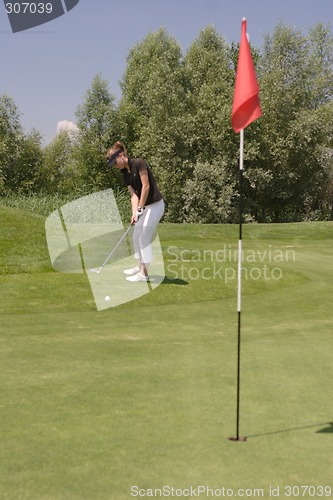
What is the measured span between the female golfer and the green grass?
69 cm

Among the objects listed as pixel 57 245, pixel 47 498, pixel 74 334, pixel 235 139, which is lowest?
pixel 235 139

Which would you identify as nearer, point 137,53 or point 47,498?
point 47,498

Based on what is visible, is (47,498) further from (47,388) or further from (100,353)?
(100,353)

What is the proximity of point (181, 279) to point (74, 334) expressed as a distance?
13.7ft

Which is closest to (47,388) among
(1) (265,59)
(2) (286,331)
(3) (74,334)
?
(3) (74,334)

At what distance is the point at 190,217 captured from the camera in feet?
138

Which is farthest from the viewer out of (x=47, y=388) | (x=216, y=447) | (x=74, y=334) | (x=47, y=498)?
(x=74, y=334)

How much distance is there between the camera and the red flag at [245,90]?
14.6 ft

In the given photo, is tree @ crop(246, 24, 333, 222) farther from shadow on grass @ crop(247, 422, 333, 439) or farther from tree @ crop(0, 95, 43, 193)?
shadow on grass @ crop(247, 422, 333, 439)

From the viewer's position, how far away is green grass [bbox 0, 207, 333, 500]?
11.0 ft

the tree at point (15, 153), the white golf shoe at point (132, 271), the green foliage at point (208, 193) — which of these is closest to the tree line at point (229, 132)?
the green foliage at point (208, 193)

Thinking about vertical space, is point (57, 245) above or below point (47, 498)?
below

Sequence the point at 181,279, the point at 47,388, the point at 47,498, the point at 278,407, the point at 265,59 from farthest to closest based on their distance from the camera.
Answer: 1. the point at 265,59
2. the point at 181,279
3. the point at 47,388
4. the point at 278,407
5. the point at 47,498

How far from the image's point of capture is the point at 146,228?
34.8 feet
